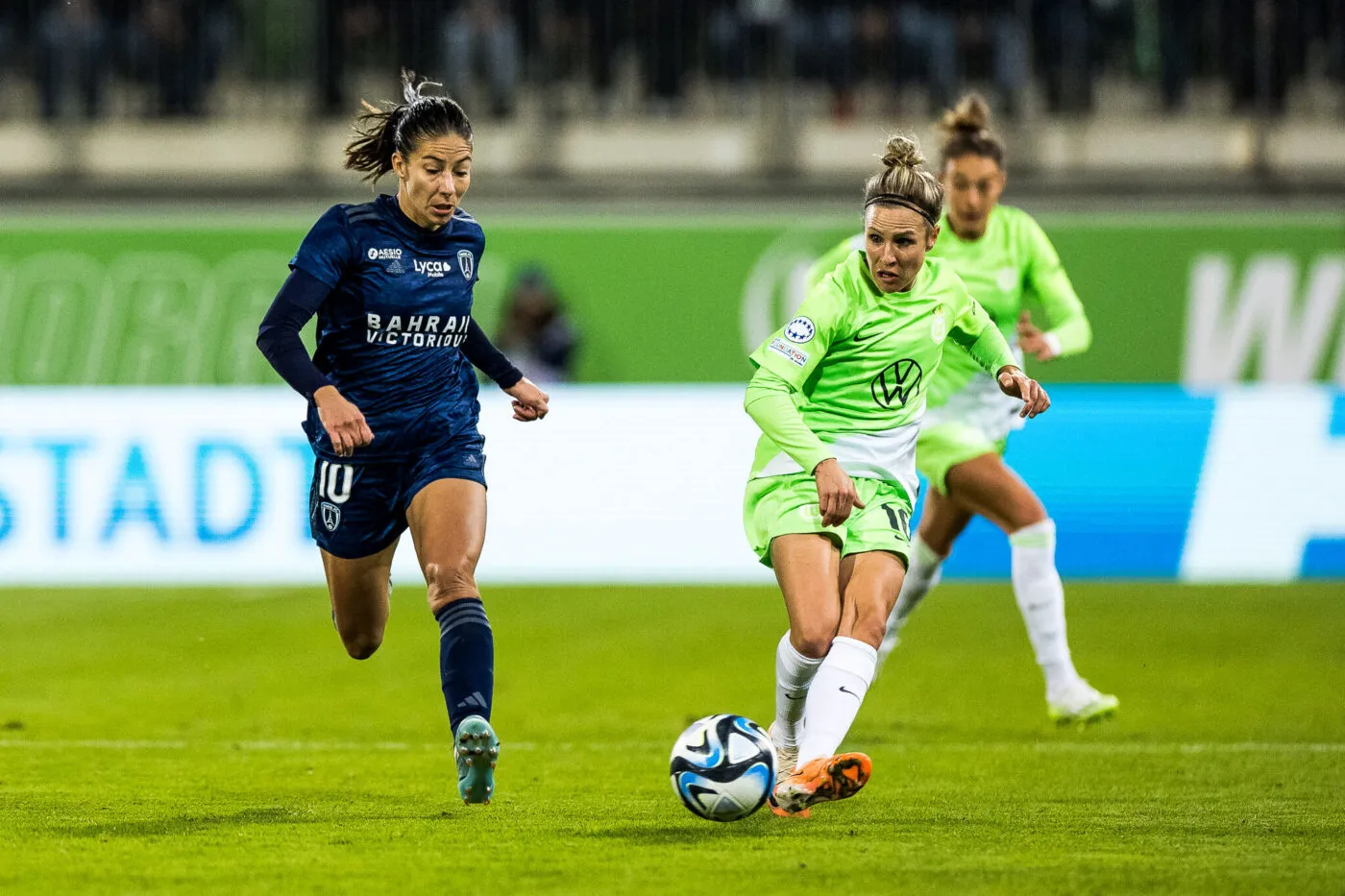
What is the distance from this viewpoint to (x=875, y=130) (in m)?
18.5

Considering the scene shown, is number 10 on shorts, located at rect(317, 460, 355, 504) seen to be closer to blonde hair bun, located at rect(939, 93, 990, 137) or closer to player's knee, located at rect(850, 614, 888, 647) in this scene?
player's knee, located at rect(850, 614, 888, 647)

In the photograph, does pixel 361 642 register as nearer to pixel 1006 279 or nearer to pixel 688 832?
pixel 688 832

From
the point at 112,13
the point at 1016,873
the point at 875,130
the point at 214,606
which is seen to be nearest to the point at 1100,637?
the point at 214,606

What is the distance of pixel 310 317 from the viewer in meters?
5.63

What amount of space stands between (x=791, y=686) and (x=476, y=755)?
3.46ft

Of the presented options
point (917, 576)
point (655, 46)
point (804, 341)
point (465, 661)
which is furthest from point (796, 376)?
point (655, 46)

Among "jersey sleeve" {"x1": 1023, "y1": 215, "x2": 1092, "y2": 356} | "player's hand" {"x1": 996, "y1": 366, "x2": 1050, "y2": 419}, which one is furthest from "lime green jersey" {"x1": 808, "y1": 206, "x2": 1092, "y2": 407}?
"player's hand" {"x1": 996, "y1": 366, "x2": 1050, "y2": 419}

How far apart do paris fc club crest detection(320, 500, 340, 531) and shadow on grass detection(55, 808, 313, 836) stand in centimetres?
91

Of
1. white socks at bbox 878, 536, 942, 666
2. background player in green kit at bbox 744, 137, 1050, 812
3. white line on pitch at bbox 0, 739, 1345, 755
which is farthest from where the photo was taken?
white socks at bbox 878, 536, 942, 666

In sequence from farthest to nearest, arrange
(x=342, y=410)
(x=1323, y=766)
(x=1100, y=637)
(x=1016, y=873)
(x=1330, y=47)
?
(x=1330, y=47), (x=1100, y=637), (x=1323, y=766), (x=342, y=410), (x=1016, y=873)

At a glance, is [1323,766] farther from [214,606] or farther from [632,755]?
[214,606]

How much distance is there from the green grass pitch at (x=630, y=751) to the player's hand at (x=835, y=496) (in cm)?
90

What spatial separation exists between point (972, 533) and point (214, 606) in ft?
16.5

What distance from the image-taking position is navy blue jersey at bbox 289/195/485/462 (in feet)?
19.1
